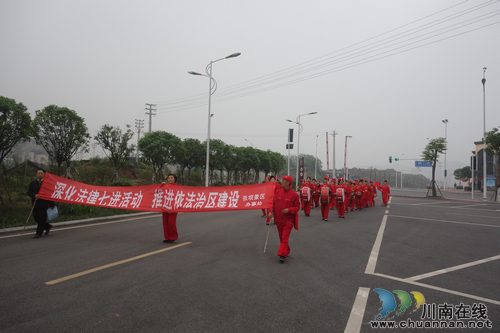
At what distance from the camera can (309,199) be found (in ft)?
43.7

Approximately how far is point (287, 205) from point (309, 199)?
755 cm

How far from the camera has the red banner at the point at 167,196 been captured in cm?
730

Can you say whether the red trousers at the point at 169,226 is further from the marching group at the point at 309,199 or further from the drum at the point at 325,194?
the drum at the point at 325,194

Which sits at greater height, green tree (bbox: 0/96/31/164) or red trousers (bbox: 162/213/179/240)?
green tree (bbox: 0/96/31/164)

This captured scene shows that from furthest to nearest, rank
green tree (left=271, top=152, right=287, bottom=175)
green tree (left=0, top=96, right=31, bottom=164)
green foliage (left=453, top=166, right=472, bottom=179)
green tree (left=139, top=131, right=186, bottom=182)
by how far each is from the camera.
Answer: green foliage (left=453, top=166, right=472, bottom=179), green tree (left=271, top=152, right=287, bottom=175), green tree (left=139, top=131, right=186, bottom=182), green tree (left=0, top=96, right=31, bottom=164)

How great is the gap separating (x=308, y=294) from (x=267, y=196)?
316 centimetres

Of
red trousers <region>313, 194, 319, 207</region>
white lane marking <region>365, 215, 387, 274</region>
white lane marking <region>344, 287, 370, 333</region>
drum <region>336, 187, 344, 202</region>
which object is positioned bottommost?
white lane marking <region>365, 215, 387, 274</region>

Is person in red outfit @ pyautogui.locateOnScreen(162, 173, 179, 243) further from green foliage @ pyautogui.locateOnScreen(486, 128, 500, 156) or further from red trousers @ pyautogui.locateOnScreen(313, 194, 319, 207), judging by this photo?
green foliage @ pyautogui.locateOnScreen(486, 128, 500, 156)

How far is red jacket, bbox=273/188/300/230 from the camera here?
604cm

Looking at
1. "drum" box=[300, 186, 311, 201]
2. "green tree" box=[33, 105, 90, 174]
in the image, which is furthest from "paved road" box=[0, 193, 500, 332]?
"green tree" box=[33, 105, 90, 174]

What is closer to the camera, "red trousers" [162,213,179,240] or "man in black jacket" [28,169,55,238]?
"red trousers" [162,213,179,240]

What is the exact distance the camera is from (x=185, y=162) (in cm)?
3117

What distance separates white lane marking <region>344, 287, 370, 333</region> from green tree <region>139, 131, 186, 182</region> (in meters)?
24.0

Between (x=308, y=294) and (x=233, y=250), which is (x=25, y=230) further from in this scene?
(x=308, y=294)
